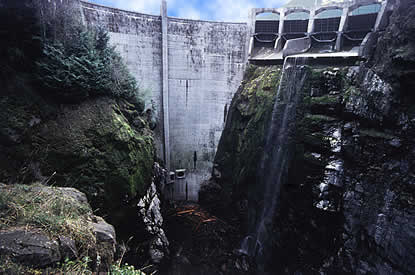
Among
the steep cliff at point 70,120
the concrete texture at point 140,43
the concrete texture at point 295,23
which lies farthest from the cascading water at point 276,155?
the concrete texture at point 140,43

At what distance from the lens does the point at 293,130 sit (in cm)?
917

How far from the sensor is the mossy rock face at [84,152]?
18.7ft

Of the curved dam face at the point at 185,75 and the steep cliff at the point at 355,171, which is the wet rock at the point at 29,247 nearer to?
the steep cliff at the point at 355,171

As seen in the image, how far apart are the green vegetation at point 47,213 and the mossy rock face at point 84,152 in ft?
6.80

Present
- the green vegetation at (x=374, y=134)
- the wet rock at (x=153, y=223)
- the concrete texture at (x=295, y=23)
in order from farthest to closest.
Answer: the concrete texture at (x=295, y=23)
the wet rock at (x=153, y=223)
the green vegetation at (x=374, y=134)

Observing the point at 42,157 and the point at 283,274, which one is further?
the point at 283,274

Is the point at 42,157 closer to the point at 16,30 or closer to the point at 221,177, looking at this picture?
the point at 16,30

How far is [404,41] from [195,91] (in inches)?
360

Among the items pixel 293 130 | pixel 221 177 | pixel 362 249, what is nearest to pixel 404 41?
pixel 293 130

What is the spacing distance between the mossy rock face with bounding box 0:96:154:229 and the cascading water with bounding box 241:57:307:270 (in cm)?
553

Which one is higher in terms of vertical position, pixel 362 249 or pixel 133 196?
pixel 133 196

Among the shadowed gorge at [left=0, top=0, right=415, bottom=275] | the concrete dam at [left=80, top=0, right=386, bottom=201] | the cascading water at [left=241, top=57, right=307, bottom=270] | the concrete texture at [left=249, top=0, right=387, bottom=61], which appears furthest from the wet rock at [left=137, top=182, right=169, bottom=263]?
the concrete texture at [left=249, top=0, right=387, bottom=61]

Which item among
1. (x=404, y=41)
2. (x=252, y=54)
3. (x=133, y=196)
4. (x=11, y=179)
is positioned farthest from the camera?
(x=252, y=54)

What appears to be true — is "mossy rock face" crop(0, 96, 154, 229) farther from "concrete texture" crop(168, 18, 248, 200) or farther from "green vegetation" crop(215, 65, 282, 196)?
"green vegetation" crop(215, 65, 282, 196)
